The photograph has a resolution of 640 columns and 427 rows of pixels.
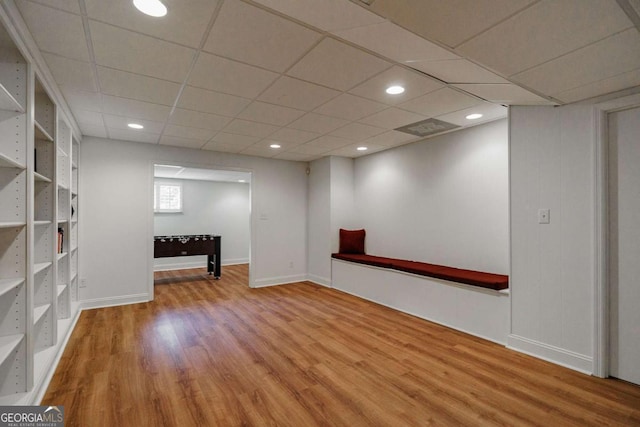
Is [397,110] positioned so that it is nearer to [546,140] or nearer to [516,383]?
[546,140]

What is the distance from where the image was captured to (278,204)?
5.73m

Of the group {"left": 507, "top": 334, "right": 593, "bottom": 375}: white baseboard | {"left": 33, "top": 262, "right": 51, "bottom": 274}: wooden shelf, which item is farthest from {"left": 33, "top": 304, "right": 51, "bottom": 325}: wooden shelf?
{"left": 507, "top": 334, "right": 593, "bottom": 375}: white baseboard

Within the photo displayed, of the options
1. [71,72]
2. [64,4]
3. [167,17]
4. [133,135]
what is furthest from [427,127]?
[133,135]

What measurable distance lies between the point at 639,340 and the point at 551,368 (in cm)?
63

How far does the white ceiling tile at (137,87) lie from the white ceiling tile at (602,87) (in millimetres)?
3197

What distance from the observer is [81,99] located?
2.84 m

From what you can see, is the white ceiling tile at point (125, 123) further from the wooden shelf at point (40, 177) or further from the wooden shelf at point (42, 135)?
the wooden shelf at point (40, 177)

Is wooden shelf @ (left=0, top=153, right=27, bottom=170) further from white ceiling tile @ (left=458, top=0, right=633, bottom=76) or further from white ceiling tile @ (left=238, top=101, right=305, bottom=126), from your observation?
white ceiling tile @ (left=458, top=0, right=633, bottom=76)

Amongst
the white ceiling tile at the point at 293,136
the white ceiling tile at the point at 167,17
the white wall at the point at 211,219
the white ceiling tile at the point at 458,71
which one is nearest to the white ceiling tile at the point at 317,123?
the white ceiling tile at the point at 293,136

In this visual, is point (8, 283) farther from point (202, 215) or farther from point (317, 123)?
point (202, 215)

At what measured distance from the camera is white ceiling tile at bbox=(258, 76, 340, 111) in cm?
250

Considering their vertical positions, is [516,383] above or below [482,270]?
below

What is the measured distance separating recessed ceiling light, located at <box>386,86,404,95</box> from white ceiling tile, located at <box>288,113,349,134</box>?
2.78 feet

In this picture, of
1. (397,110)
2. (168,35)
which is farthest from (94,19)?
(397,110)
